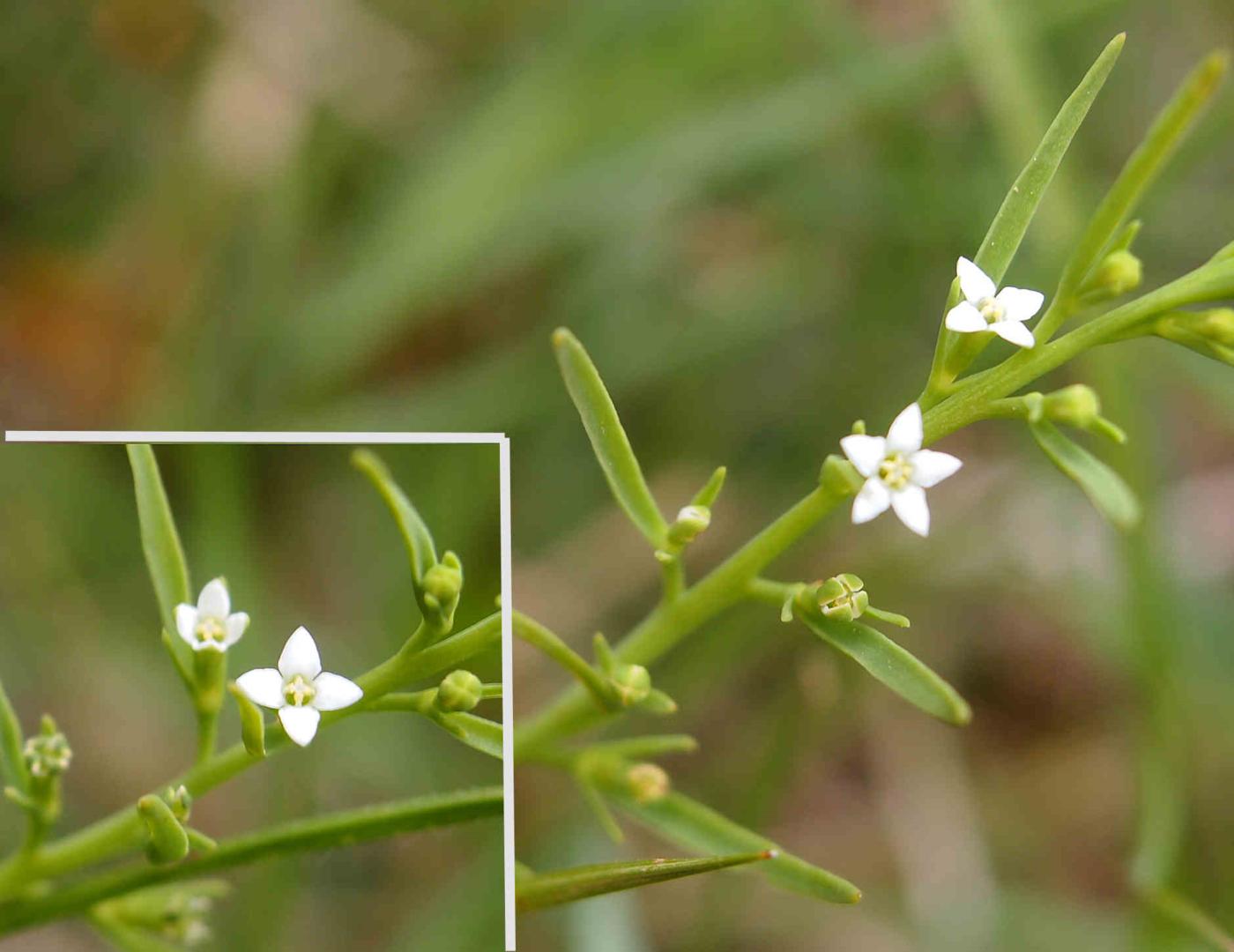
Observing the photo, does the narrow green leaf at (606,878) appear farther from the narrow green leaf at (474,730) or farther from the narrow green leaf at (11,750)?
the narrow green leaf at (11,750)

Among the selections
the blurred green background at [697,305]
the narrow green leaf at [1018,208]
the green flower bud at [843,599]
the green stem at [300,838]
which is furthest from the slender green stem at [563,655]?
the blurred green background at [697,305]

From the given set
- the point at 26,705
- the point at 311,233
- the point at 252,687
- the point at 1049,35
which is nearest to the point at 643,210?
the point at 311,233

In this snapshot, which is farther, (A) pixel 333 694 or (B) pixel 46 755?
(B) pixel 46 755

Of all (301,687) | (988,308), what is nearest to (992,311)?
(988,308)

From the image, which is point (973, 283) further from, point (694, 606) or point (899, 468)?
point (694, 606)

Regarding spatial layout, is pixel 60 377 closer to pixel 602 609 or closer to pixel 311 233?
pixel 311 233
